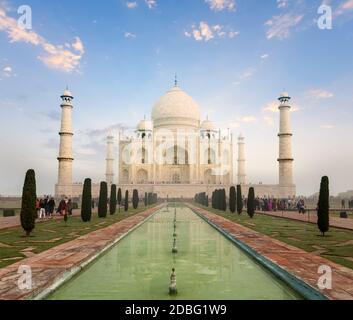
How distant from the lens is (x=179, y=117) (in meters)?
48.2

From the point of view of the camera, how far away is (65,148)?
114 ft

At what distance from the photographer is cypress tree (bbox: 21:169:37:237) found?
31.0 feet

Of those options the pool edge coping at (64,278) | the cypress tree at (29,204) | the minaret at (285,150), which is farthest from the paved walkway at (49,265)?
the minaret at (285,150)

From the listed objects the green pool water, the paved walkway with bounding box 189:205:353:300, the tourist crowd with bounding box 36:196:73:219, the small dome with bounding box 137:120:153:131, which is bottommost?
the green pool water

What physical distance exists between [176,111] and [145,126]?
16.5 feet

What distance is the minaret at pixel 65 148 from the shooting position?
34812 mm

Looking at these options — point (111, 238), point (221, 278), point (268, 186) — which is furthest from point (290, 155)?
point (221, 278)

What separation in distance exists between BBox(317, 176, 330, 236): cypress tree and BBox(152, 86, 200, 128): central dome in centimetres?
3827

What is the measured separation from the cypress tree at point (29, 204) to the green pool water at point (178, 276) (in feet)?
9.73

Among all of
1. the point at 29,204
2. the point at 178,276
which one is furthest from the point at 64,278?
the point at 29,204

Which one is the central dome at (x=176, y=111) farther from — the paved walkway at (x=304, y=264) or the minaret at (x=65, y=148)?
the paved walkway at (x=304, y=264)

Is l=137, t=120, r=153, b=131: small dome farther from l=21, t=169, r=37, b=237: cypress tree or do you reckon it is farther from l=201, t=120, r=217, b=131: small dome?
l=21, t=169, r=37, b=237: cypress tree

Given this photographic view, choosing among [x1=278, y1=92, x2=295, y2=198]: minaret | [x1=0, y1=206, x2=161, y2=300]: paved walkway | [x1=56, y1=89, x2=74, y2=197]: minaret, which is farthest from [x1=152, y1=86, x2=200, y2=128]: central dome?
[x1=0, y1=206, x2=161, y2=300]: paved walkway

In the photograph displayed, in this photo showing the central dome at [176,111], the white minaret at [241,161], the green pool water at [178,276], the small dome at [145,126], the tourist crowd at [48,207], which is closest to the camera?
the green pool water at [178,276]
